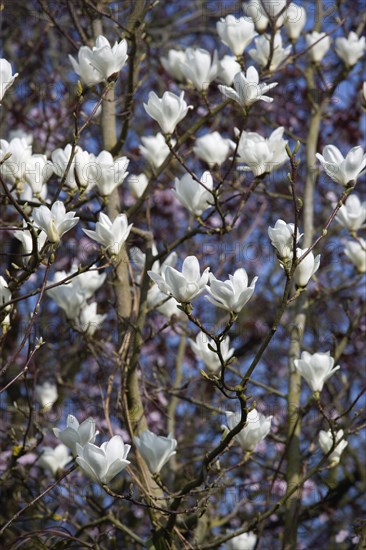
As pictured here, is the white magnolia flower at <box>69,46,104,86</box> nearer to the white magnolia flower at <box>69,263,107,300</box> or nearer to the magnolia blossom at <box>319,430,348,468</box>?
the white magnolia flower at <box>69,263,107,300</box>

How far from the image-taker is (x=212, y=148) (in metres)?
3.09

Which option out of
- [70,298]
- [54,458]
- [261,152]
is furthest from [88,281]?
[261,152]

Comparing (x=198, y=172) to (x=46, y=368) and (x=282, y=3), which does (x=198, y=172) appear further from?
(x=282, y=3)

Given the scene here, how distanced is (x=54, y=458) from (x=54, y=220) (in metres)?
1.16

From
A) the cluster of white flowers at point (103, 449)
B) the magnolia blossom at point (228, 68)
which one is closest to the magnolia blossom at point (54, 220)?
the cluster of white flowers at point (103, 449)

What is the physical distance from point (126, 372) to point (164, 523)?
18.9 inches

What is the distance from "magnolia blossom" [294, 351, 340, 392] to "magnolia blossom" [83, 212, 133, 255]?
687 mm

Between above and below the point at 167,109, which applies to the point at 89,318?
below

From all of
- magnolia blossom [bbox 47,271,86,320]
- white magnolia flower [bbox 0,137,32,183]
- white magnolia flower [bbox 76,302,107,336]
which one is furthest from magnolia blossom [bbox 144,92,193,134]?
white magnolia flower [bbox 76,302,107,336]

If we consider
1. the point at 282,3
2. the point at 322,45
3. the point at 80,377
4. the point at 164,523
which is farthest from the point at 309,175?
the point at 80,377

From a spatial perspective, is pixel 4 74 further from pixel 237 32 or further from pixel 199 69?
pixel 237 32

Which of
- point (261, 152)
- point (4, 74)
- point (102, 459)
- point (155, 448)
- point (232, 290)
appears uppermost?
point (4, 74)

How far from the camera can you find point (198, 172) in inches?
215

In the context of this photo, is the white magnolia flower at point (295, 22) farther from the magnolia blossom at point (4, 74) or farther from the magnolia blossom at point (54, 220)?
the magnolia blossom at point (54, 220)
